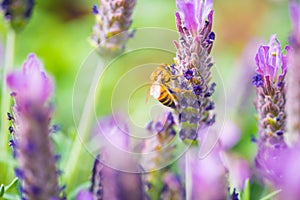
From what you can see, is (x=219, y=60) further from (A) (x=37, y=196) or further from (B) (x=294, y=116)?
(A) (x=37, y=196)

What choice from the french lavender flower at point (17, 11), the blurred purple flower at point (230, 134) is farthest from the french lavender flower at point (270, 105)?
Result: the blurred purple flower at point (230, 134)

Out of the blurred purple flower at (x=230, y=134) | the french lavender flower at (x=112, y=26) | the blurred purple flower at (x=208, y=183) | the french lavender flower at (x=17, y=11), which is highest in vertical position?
the french lavender flower at (x=17, y=11)

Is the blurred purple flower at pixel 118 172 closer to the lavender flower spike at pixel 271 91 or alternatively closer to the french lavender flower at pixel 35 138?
the french lavender flower at pixel 35 138

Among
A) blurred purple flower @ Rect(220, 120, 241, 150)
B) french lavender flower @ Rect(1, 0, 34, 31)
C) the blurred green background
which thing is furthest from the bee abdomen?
the blurred green background

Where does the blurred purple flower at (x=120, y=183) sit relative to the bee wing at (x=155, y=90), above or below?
below

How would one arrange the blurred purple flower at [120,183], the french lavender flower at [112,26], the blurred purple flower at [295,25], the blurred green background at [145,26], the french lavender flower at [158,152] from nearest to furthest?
the blurred purple flower at [120,183]
the blurred purple flower at [295,25]
the french lavender flower at [158,152]
the french lavender flower at [112,26]
the blurred green background at [145,26]
